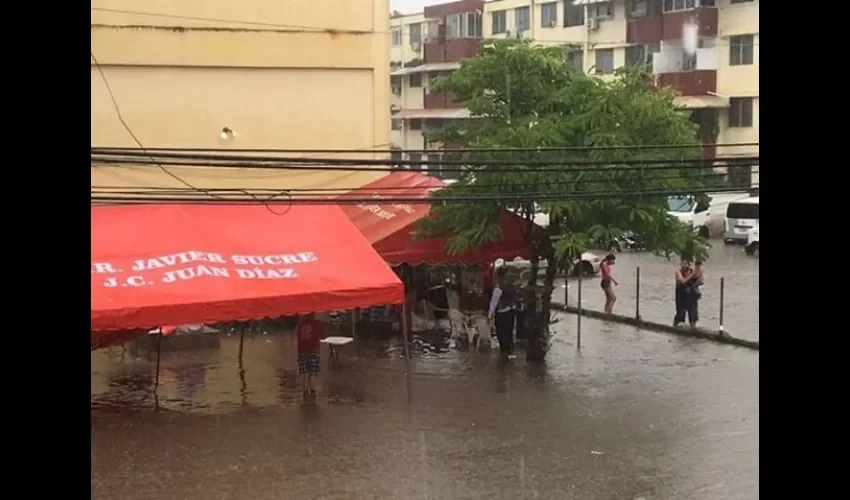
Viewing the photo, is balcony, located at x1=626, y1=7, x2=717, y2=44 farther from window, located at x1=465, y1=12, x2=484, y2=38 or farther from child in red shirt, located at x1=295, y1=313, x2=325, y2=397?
child in red shirt, located at x1=295, y1=313, x2=325, y2=397

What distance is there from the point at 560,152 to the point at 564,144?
18 centimetres

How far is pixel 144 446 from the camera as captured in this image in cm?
1247

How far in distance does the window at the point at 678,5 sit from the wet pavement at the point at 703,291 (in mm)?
9503

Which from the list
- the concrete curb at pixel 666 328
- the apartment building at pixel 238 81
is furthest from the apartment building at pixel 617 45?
the apartment building at pixel 238 81

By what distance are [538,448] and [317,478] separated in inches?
107

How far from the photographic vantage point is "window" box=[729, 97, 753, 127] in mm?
37094

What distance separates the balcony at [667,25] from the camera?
3728 centimetres

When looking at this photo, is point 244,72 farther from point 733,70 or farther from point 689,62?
point 733,70

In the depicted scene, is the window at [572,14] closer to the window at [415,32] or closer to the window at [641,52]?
the window at [641,52]

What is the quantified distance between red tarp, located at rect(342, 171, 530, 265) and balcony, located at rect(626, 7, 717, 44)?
71.4 feet

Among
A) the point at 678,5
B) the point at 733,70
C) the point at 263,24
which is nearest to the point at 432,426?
the point at 263,24

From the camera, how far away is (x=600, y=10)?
1607 inches

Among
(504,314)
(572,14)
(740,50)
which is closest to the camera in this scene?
(504,314)
